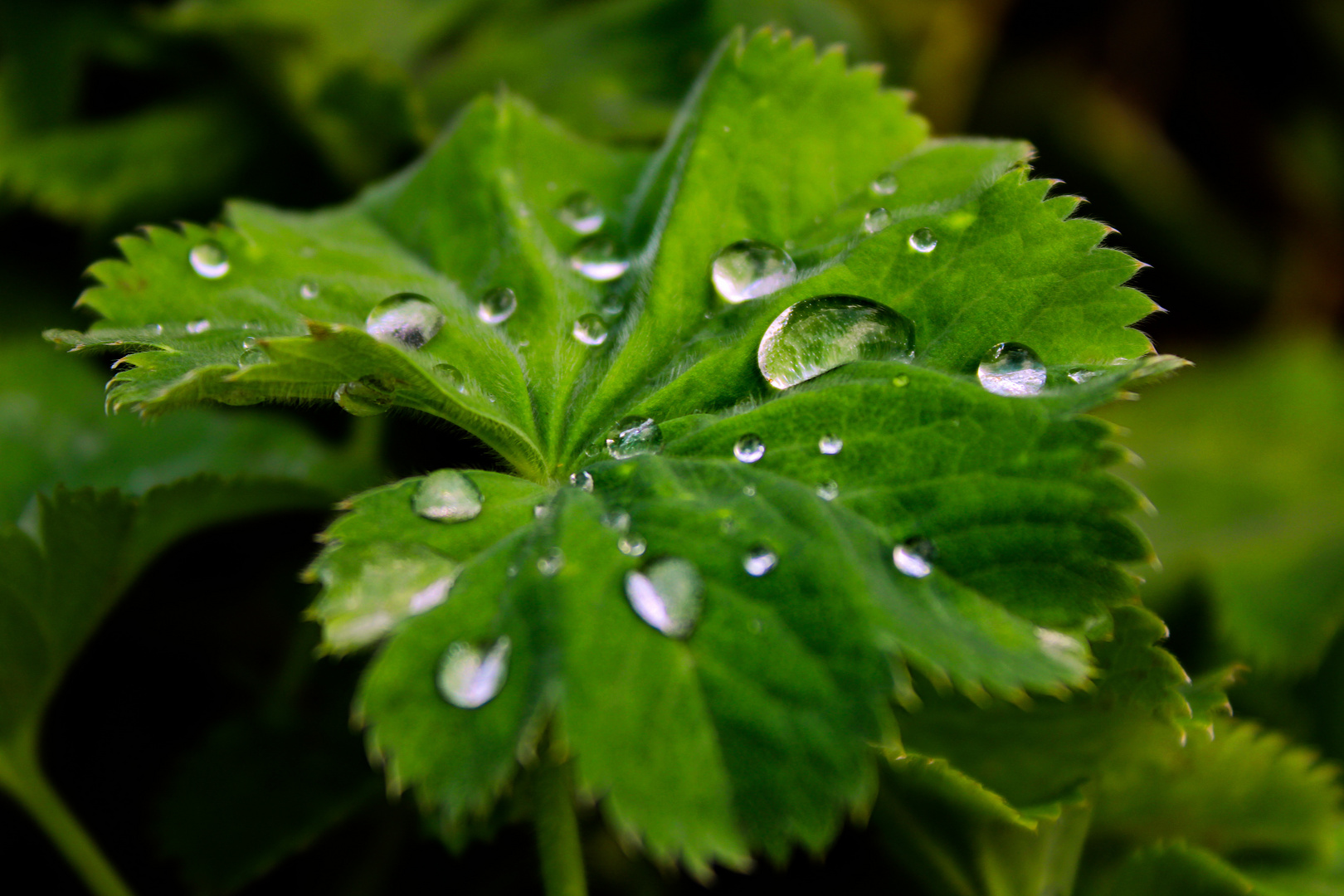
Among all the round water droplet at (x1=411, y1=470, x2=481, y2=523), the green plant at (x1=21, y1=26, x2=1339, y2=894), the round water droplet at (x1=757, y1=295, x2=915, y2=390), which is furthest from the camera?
the round water droplet at (x1=757, y1=295, x2=915, y2=390)

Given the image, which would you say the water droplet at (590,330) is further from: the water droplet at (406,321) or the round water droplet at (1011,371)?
the round water droplet at (1011,371)

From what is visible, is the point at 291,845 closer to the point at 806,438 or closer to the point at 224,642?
the point at 224,642

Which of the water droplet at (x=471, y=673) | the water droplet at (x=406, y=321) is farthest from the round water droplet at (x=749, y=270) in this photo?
the water droplet at (x=471, y=673)

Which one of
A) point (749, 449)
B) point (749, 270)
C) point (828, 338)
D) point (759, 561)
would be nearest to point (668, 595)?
point (759, 561)

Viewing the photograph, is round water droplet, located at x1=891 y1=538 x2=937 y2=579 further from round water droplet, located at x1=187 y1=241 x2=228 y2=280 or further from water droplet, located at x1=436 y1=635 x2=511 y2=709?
round water droplet, located at x1=187 y1=241 x2=228 y2=280

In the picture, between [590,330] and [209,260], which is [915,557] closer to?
[590,330]

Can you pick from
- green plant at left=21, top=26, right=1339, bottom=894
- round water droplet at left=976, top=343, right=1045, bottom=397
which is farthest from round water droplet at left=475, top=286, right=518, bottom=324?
round water droplet at left=976, top=343, right=1045, bottom=397
